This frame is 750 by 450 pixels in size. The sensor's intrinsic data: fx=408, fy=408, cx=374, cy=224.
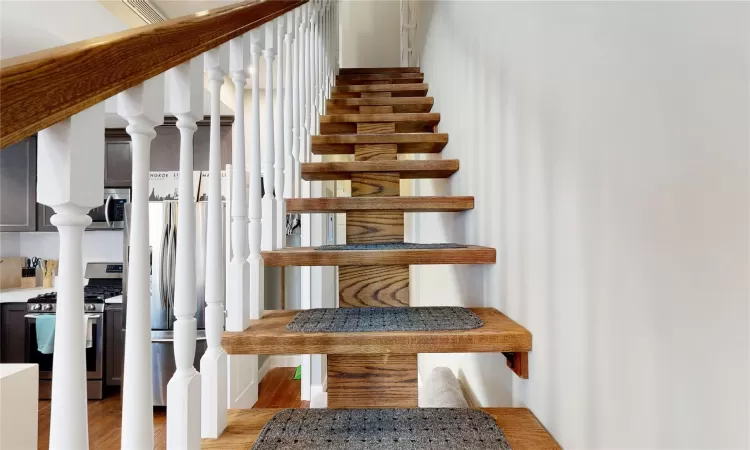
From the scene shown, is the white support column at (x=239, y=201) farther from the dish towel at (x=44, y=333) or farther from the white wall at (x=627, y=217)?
the dish towel at (x=44, y=333)

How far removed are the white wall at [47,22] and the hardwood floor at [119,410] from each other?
2315 mm

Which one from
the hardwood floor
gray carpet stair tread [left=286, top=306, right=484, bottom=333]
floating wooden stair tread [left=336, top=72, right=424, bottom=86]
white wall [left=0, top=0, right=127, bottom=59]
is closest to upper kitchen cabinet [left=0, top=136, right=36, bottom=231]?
white wall [left=0, top=0, right=127, bottom=59]

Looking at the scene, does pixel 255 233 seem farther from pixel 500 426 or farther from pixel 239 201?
pixel 500 426

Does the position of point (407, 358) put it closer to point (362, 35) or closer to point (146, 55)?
point (146, 55)

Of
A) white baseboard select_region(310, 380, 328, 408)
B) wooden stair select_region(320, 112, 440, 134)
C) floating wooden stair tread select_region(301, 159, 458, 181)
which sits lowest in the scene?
white baseboard select_region(310, 380, 328, 408)

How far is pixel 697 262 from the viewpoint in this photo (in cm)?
45

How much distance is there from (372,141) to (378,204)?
563 mm

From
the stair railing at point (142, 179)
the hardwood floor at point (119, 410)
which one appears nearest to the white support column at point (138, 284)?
the stair railing at point (142, 179)

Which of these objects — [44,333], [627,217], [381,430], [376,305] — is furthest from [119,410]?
[627,217]

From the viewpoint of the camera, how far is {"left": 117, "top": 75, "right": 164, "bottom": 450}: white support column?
56 centimetres

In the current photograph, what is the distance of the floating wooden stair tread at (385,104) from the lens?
2532 millimetres

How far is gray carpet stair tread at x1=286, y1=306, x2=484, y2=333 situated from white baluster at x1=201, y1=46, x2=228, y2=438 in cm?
18

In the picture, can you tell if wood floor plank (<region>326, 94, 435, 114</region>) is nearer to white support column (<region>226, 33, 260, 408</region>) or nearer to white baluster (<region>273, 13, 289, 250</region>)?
white baluster (<region>273, 13, 289, 250</region>)

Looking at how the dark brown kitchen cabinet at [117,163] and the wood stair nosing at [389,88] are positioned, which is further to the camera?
the dark brown kitchen cabinet at [117,163]
